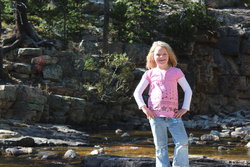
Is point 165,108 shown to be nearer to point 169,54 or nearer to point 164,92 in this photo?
point 164,92

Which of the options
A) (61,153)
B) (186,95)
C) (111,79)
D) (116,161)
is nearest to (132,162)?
(116,161)

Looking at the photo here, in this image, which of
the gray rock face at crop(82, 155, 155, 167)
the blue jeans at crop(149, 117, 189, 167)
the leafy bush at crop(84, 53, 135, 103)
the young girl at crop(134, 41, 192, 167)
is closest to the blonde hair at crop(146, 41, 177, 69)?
the young girl at crop(134, 41, 192, 167)

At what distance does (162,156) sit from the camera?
4.84 meters

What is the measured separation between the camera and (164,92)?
4.82m

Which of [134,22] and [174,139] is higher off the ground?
[134,22]

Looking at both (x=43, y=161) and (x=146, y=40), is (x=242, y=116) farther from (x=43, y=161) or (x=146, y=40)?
(x=43, y=161)

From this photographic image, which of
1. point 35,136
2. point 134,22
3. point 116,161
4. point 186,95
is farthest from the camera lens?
point 134,22

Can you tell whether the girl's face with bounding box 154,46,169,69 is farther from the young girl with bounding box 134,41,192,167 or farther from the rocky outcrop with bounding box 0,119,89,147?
the rocky outcrop with bounding box 0,119,89,147

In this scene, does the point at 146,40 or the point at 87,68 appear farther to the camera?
the point at 146,40

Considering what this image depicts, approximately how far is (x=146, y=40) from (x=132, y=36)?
167 centimetres

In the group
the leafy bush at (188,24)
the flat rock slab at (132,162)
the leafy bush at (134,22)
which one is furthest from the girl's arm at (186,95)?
A: the leafy bush at (188,24)

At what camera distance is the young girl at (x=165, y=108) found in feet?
15.4

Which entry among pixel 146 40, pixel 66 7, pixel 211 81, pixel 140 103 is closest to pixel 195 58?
pixel 211 81

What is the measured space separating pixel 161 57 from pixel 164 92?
19.4 inches
